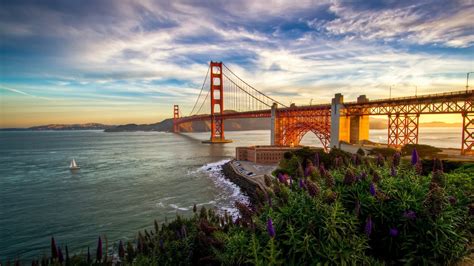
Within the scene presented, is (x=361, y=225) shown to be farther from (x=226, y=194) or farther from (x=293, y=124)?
(x=293, y=124)

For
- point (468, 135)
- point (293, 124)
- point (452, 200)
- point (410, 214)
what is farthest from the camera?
point (293, 124)

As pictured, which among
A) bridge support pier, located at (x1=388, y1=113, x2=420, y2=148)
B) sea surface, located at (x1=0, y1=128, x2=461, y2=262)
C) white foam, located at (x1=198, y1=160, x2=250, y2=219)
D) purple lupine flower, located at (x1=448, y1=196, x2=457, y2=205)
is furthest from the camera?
bridge support pier, located at (x1=388, y1=113, x2=420, y2=148)

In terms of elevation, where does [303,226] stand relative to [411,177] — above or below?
below

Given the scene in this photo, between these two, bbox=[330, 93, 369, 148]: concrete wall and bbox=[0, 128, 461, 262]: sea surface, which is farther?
bbox=[330, 93, 369, 148]: concrete wall

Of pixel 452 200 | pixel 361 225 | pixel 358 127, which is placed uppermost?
pixel 358 127

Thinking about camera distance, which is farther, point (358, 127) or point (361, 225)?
point (358, 127)

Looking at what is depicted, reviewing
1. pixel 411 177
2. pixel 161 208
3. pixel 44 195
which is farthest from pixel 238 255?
pixel 44 195

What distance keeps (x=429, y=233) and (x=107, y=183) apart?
34581 mm

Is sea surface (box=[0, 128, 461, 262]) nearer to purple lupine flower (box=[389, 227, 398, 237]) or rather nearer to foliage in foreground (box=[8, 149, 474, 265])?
foliage in foreground (box=[8, 149, 474, 265])

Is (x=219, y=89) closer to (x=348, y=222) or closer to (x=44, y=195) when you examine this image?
(x=44, y=195)

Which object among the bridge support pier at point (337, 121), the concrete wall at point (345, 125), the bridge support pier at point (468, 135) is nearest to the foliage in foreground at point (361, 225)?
the bridge support pier at point (468, 135)

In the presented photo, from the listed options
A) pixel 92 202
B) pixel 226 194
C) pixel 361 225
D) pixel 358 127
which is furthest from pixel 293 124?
pixel 361 225

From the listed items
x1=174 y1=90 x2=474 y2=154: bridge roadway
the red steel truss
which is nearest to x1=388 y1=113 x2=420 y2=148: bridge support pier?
x1=174 y1=90 x2=474 y2=154: bridge roadway

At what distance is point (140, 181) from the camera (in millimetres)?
33062
